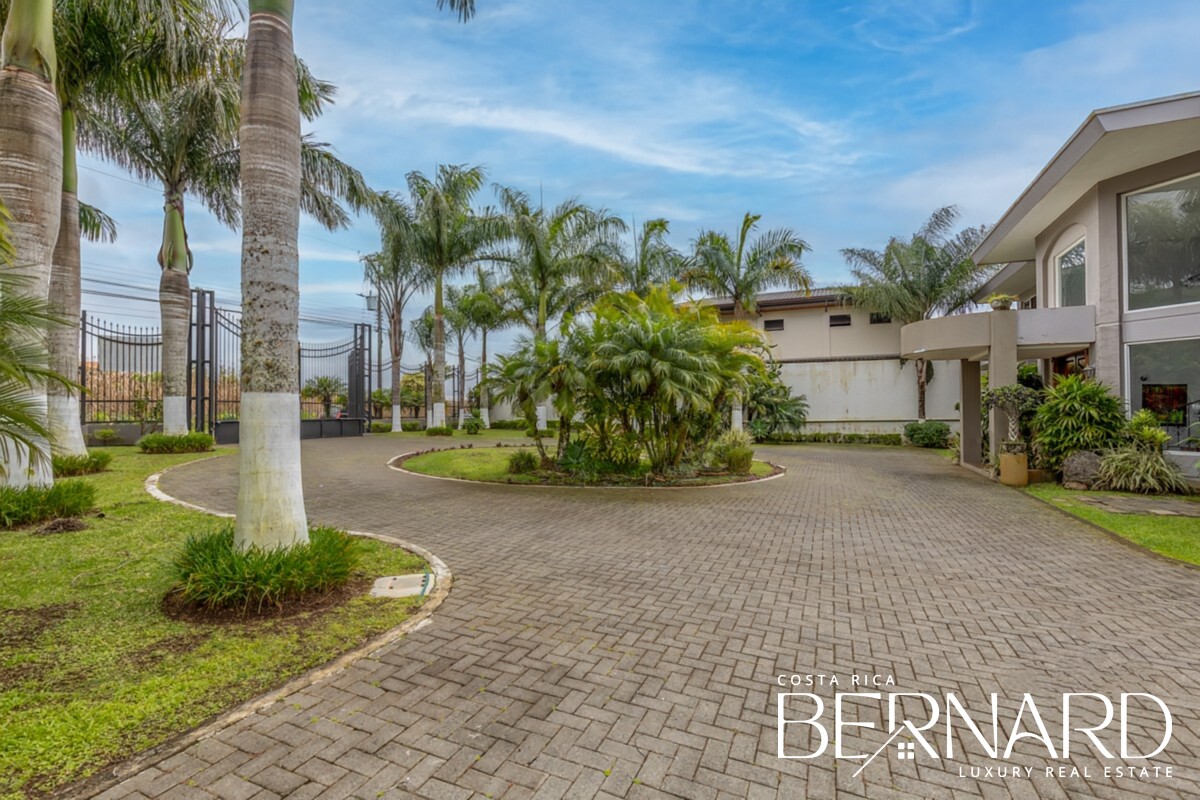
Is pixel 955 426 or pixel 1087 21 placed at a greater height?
pixel 1087 21

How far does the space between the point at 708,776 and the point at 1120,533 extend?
764cm

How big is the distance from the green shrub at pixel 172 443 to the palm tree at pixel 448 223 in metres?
8.72

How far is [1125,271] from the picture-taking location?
37.6ft

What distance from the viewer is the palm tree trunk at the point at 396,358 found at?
24.6 meters

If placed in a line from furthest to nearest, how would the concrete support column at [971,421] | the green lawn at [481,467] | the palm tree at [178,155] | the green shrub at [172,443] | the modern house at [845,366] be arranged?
1. the modern house at [845,366]
2. the concrete support column at [971,421]
3. the green shrub at [172,443]
4. the palm tree at [178,155]
5. the green lawn at [481,467]

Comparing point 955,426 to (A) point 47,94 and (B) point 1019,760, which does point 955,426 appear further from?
(A) point 47,94

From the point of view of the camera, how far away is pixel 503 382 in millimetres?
11383

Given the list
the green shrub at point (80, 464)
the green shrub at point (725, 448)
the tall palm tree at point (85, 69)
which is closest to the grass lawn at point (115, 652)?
the green shrub at point (80, 464)

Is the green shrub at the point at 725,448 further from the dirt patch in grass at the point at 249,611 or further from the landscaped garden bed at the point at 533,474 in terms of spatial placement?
the dirt patch in grass at the point at 249,611

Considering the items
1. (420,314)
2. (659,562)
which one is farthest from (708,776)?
(420,314)

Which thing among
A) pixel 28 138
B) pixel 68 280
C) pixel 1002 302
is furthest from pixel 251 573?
pixel 1002 302

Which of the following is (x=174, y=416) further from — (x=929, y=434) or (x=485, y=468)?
(x=929, y=434)

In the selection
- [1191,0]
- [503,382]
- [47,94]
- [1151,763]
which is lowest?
[1151,763]

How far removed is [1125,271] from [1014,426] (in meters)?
3.73
